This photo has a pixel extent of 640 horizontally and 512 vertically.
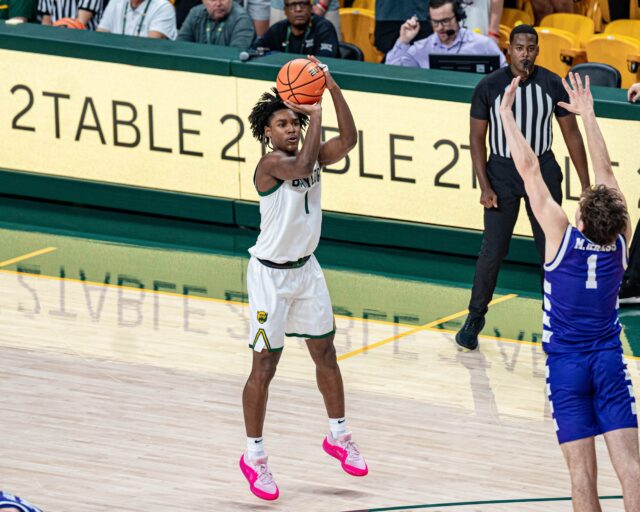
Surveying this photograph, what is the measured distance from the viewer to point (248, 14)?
13.8 metres

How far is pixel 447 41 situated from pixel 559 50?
93.1 inches

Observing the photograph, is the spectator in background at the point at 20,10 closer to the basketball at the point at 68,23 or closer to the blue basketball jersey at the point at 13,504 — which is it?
the basketball at the point at 68,23

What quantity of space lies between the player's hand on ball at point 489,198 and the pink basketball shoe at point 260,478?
2870 millimetres

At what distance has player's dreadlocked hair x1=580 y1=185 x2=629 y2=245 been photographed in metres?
6.18

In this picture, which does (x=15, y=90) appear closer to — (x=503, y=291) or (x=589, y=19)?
(x=503, y=291)

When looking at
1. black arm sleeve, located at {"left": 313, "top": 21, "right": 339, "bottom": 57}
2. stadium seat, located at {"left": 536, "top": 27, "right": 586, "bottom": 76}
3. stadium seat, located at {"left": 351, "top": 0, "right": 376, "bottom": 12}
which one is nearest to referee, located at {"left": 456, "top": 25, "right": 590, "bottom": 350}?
black arm sleeve, located at {"left": 313, "top": 21, "right": 339, "bottom": 57}

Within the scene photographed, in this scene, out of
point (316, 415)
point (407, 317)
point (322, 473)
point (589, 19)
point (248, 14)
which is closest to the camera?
point (322, 473)

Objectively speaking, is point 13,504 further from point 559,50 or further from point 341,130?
point 559,50

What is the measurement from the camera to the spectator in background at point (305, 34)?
12.7 m

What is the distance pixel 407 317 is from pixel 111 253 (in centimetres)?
288

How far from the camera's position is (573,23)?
15367 millimetres

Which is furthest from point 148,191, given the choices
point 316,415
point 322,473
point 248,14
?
point 322,473

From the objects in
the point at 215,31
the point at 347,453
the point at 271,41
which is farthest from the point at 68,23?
the point at 347,453

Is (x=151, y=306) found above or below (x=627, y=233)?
below
